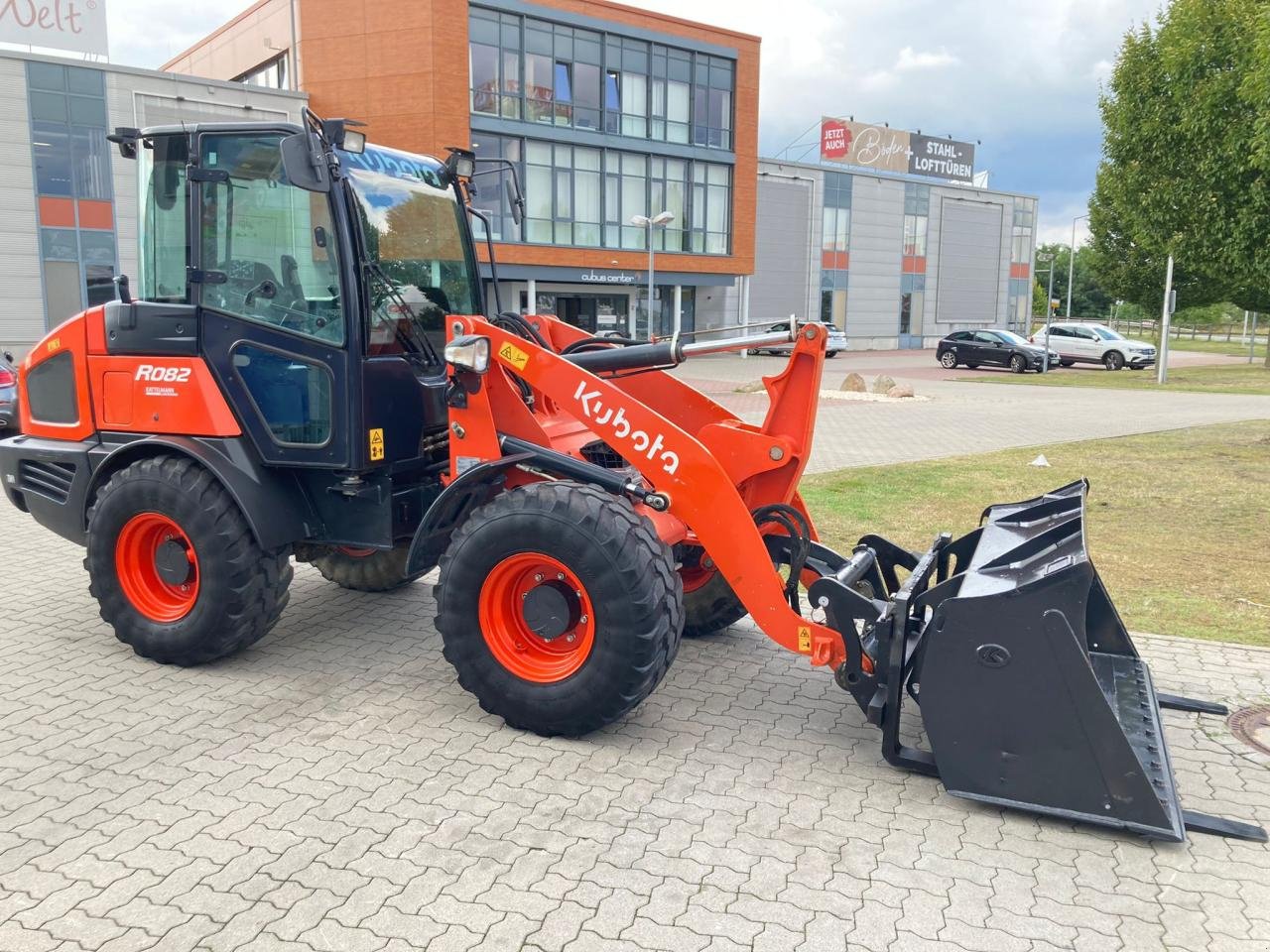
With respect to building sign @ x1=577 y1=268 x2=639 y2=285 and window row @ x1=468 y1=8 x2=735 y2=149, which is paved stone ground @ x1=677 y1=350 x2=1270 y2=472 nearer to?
building sign @ x1=577 y1=268 x2=639 y2=285

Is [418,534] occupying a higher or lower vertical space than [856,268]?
lower

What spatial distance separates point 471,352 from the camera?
4570 millimetres

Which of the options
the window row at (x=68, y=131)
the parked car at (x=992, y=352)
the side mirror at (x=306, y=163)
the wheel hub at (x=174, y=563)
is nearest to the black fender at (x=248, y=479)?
the wheel hub at (x=174, y=563)

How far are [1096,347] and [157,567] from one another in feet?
116

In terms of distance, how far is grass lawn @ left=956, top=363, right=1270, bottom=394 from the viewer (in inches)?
1021

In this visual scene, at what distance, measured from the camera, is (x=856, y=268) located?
5181 cm

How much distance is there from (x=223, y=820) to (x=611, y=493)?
6.65ft

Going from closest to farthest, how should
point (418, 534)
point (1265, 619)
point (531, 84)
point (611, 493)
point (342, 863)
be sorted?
1. point (342, 863)
2. point (611, 493)
3. point (418, 534)
4. point (1265, 619)
5. point (531, 84)

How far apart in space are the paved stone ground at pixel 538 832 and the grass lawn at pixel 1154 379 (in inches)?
928

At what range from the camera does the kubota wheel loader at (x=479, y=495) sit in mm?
3680

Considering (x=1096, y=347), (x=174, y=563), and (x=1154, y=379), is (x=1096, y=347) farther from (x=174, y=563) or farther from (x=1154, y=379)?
(x=174, y=563)

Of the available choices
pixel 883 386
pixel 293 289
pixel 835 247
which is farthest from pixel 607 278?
pixel 293 289

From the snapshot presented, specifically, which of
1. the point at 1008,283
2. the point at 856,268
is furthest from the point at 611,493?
the point at 1008,283

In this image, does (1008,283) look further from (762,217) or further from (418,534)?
(418,534)
